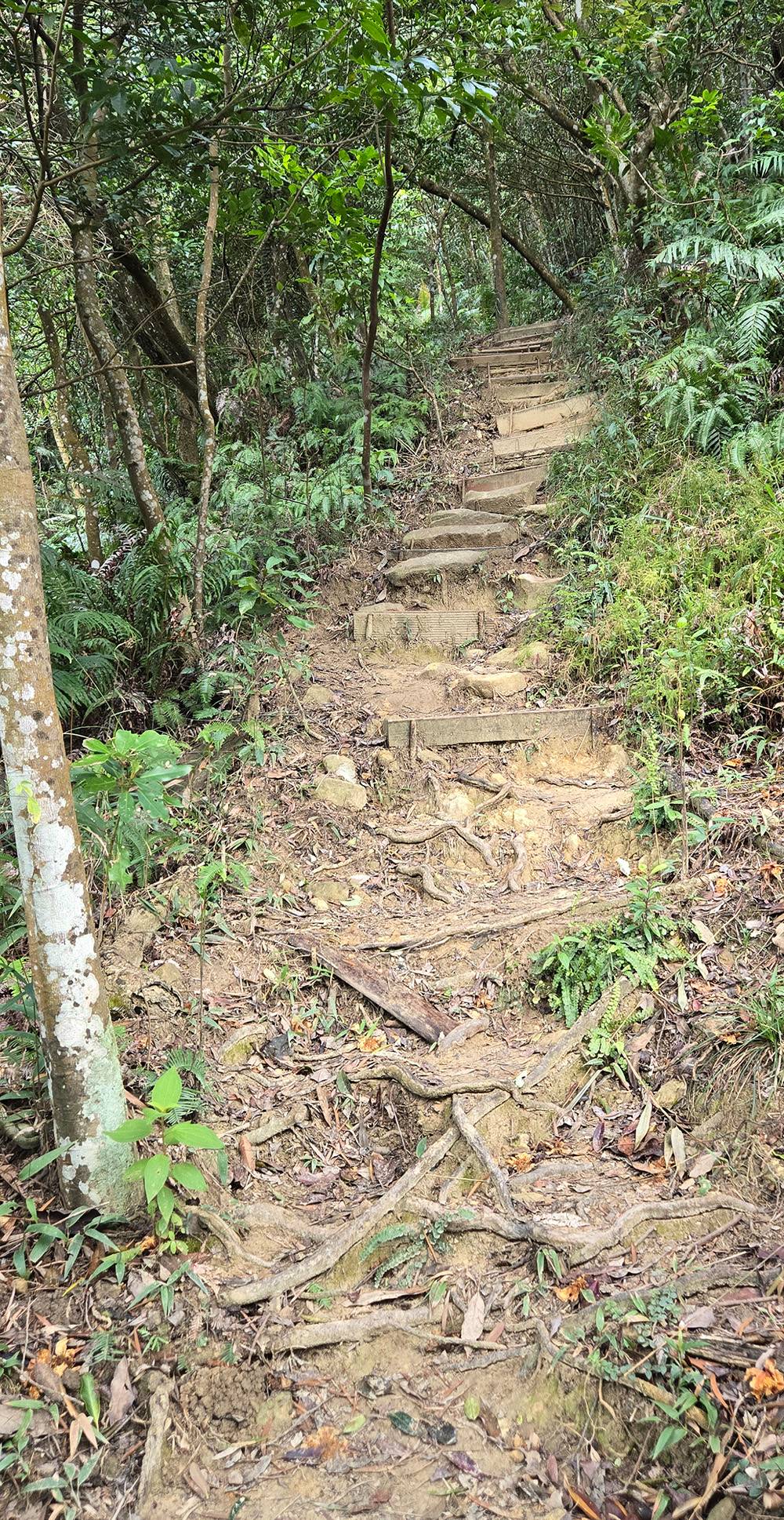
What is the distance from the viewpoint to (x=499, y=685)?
557 cm

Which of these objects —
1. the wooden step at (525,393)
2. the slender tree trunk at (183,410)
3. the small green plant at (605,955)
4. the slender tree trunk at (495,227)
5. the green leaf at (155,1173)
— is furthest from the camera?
the slender tree trunk at (495,227)

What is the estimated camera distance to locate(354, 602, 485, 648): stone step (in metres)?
6.48

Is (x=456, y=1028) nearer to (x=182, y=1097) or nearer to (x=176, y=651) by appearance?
(x=182, y=1097)

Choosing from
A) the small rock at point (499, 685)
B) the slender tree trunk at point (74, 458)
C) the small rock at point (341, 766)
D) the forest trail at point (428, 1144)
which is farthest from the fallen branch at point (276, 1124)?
the slender tree trunk at point (74, 458)

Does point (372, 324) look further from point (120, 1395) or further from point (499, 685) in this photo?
point (120, 1395)

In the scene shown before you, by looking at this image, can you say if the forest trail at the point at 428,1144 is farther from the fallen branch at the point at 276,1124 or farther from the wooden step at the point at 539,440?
the wooden step at the point at 539,440

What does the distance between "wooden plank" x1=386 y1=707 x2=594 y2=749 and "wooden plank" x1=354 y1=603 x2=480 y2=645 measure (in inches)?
52.4

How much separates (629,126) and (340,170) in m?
2.57

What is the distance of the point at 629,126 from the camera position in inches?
297

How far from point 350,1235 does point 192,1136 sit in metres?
0.74

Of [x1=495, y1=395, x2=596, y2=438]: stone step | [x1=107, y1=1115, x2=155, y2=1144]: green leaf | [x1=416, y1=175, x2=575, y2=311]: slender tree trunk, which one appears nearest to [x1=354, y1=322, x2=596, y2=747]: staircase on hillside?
[x1=495, y1=395, x2=596, y2=438]: stone step

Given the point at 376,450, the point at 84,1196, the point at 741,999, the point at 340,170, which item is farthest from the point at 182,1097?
the point at 340,170

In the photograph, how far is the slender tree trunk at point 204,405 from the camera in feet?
16.7

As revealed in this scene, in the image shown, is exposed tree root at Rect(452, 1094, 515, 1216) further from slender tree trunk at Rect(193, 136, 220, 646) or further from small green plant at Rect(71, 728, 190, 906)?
slender tree trunk at Rect(193, 136, 220, 646)
